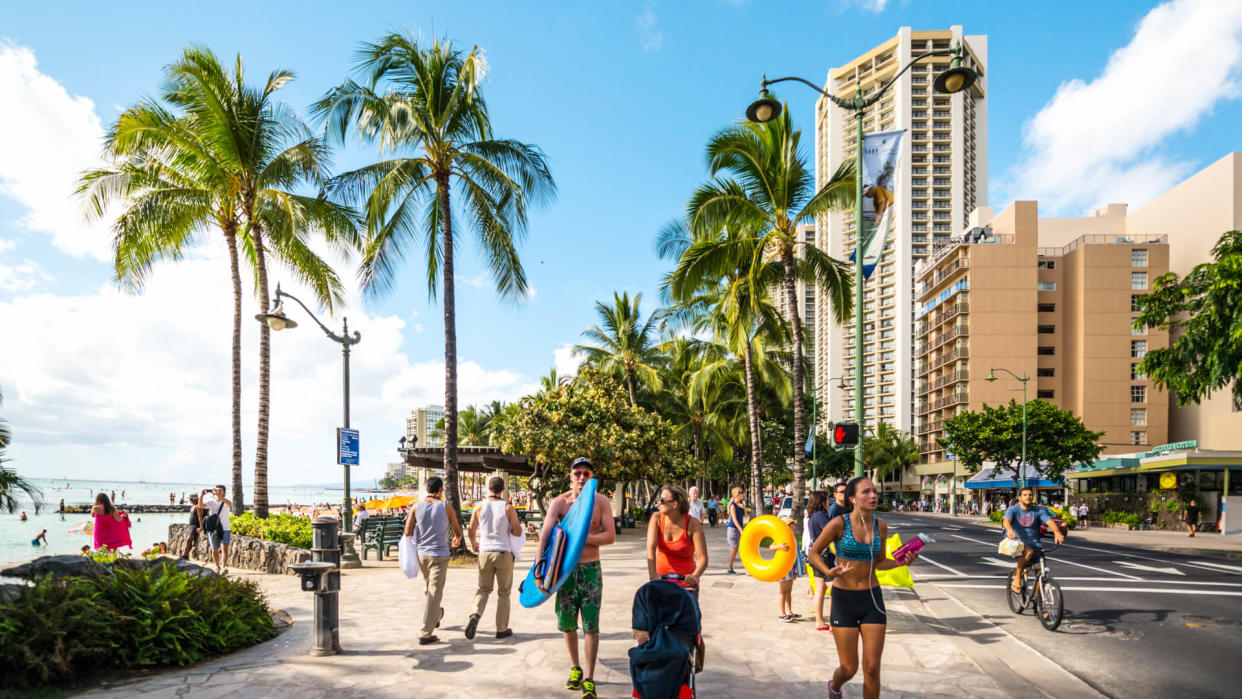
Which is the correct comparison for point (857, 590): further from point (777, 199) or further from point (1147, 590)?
point (777, 199)

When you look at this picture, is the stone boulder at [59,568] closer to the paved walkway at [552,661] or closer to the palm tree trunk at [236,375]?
the paved walkway at [552,661]

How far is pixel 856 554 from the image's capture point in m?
5.04

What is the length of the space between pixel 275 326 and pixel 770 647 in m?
12.4

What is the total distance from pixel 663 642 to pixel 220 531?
11815 millimetres

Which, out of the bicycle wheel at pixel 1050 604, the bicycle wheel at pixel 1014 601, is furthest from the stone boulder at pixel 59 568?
the bicycle wheel at pixel 1014 601

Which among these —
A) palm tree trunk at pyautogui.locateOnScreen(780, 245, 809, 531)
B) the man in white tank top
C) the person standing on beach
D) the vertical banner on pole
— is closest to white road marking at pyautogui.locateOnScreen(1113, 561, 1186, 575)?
palm tree trunk at pyautogui.locateOnScreen(780, 245, 809, 531)

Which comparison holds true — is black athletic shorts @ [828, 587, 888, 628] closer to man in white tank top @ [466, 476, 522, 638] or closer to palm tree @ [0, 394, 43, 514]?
man in white tank top @ [466, 476, 522, 638]

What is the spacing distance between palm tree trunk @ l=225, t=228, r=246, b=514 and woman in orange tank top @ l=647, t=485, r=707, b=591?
16.4m

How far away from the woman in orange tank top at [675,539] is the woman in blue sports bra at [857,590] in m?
0.89

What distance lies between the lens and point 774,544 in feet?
23.4

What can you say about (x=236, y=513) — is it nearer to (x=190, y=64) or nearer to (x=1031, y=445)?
(x=190, y=64)

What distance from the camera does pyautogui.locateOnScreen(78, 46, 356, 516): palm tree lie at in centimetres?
1772

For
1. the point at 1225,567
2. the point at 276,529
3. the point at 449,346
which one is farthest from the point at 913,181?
the point at 276,529

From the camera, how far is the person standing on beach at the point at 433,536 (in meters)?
7.56
